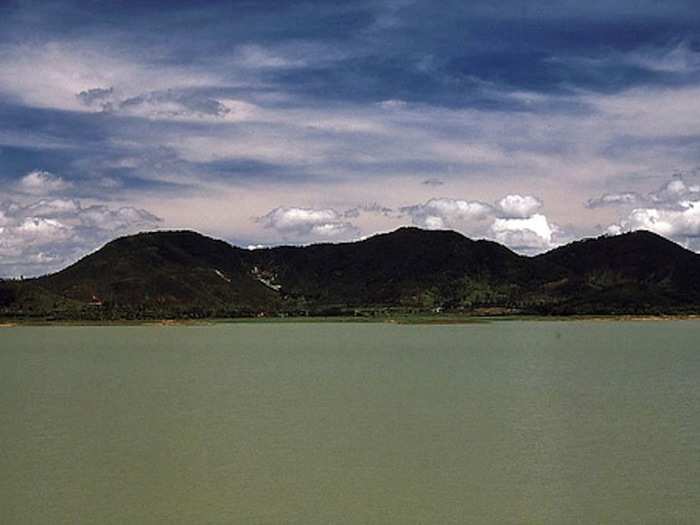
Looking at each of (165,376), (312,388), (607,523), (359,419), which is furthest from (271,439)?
(165,376)

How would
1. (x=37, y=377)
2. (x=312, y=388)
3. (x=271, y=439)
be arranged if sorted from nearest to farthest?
1. (x=271, y=439)
2. (x=312, y=388)
3. (x=37, y=377)

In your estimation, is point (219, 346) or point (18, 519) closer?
point (18, 519)

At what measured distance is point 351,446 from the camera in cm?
3441

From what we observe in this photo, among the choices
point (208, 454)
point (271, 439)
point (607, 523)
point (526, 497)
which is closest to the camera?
point (607, 523)

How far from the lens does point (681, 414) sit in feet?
140

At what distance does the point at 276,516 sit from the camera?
2430 cm

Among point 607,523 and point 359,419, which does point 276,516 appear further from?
point 359,419

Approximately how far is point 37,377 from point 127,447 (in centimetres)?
3361

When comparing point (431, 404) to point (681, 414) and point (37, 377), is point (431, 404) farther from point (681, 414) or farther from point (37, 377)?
point (37, 377)

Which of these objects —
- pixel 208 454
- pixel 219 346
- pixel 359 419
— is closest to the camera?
pixel 208 454

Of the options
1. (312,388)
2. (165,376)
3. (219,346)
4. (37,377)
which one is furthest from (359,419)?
(219,346)

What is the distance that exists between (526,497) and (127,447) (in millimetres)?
16469

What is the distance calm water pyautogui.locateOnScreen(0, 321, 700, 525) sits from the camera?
25.2 meters

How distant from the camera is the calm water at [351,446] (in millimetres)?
25234
